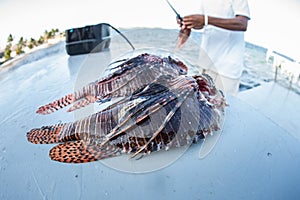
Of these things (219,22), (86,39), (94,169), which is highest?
(219,22)

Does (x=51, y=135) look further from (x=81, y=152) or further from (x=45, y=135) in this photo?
(x=81, y=152)

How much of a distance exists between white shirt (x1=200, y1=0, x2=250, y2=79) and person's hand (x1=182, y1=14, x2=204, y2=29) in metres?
0.26

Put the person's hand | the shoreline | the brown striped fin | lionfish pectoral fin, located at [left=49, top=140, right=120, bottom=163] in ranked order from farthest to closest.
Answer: the shoreline
the person's hand
the brown striped fin
lionfish pectoral fin, located at [left=49, top=140, right=120, bottom=163]

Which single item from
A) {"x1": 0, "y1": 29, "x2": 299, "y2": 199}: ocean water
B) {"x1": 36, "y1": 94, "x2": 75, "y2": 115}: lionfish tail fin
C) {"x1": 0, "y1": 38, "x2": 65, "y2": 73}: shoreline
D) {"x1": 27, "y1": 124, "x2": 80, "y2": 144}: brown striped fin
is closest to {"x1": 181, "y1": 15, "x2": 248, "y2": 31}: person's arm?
{"x1": 0, "y1": 29, "x2": 299, "y2": 199}: ocean water

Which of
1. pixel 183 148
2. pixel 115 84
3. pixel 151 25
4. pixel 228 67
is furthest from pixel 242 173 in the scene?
pixel 151 25

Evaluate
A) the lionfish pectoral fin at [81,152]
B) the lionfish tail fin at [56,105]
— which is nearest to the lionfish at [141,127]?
the lionfish pectoral fin at [81,152]

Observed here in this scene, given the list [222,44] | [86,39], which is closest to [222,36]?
[222,44]

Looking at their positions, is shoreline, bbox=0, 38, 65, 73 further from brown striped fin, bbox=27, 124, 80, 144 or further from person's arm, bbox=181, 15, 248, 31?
person's arm, bbox=181, 15, 248, 31

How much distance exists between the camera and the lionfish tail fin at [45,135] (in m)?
1.21

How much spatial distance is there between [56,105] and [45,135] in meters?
0.37

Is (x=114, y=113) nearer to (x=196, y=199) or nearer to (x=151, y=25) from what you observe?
(x=196, y=199)

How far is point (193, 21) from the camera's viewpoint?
1966mm

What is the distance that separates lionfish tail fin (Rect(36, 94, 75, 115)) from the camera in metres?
1.50

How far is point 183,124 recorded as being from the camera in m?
1.15
